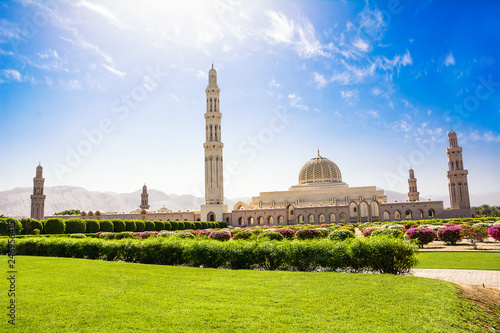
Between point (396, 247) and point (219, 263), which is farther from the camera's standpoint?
point (219, 263)

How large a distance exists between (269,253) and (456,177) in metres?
45.7

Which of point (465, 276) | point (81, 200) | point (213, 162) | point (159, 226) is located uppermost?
point (81, 200)

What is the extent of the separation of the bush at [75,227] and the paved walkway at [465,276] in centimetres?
2240

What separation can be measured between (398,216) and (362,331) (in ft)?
139

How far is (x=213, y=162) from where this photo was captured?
44500 millimetres

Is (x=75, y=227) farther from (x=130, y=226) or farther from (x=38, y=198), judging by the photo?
(x=38, y=198)

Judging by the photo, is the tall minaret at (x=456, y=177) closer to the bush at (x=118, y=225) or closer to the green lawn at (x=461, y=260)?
the green lawn at (x=461, y=260)

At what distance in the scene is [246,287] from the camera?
562 centimetres

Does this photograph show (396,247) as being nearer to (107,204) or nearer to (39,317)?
(39,317)

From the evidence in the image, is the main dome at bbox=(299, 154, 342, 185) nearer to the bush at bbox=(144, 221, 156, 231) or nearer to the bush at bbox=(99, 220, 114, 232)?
the bush at bbox=(144, 221, 156, 231)

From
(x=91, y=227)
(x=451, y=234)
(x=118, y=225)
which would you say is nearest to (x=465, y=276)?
(x=451, y=234)

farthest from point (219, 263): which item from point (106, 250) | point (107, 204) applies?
point (107, 204)

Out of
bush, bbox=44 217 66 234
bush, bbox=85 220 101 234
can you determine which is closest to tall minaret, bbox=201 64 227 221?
bush, bbox=85 220 101 234

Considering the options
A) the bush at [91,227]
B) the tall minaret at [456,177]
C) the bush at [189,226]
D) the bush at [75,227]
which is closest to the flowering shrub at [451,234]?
the bush at [75,227]
